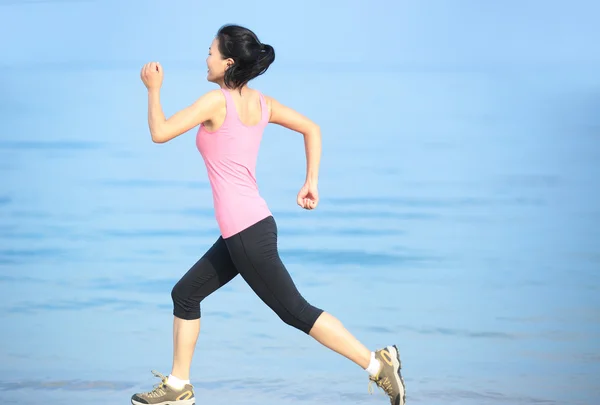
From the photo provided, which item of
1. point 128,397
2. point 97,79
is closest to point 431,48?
point 97,79

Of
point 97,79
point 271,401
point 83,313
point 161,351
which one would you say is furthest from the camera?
point 97,79

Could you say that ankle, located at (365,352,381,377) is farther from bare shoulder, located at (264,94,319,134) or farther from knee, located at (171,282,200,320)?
bare shoulder, located at (264,94,319,134)

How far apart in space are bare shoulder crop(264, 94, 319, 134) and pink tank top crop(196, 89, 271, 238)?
0.08 metres

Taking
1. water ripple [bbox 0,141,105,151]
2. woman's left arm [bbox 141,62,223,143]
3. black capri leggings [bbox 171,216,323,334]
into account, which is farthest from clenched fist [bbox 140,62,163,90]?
water ripple [bbox 0,141,105,151]

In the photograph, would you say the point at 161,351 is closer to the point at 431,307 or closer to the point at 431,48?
the point at 431,307

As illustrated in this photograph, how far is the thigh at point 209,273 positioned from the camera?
3203 mm

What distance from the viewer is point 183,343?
3.26 metres

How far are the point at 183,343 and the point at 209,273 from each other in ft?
0.73

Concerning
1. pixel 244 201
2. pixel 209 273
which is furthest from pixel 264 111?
pixel 209 273

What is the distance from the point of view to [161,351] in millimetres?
4605

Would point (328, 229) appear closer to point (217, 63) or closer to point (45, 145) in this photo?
point (45, 145)

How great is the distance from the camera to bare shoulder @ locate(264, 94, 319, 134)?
3197 mm

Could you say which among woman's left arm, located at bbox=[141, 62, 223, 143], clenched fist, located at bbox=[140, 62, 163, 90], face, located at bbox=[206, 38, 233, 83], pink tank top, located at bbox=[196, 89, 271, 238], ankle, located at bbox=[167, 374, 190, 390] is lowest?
ankle, located at bbox=[167, 374, 190, 390]

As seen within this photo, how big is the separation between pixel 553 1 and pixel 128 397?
369 centimetres
